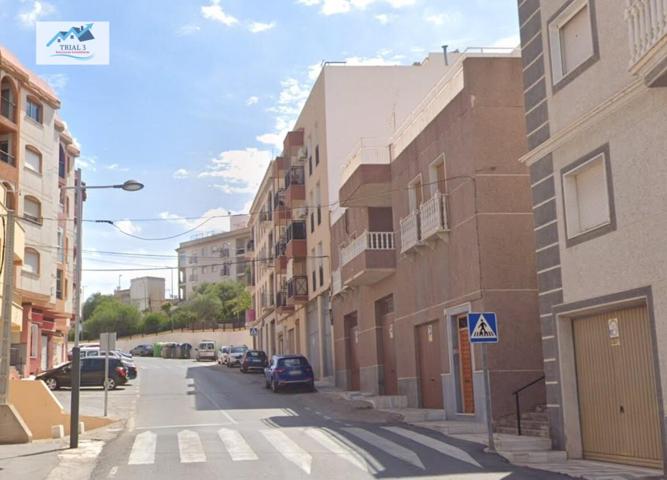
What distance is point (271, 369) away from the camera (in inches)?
1382

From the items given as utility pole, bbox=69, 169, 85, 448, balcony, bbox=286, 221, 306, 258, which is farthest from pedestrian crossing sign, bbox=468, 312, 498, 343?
balcony, bbox=286, 221, 306, 258

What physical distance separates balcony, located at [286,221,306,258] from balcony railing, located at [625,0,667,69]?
113 feet

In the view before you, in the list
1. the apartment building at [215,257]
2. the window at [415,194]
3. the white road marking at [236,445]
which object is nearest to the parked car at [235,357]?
the window at [415,194]

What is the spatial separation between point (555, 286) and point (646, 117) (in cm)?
393

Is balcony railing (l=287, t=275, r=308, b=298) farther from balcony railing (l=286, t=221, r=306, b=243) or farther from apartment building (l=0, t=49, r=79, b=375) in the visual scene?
apartment building (l=0, t=49, r=79, b=375)

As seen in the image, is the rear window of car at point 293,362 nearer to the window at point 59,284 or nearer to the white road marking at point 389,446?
the white road marking at point 389,446

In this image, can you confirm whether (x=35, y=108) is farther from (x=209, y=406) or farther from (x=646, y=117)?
(x=646, y=117)

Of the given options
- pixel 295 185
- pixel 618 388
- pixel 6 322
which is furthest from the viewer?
pixel 295 185

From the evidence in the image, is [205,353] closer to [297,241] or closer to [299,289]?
[299,289]

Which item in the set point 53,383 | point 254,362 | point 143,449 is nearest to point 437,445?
point 143,449

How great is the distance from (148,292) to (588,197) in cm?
11934

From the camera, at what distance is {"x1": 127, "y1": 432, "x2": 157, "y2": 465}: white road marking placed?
1464 centimetres

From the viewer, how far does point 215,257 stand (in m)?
111

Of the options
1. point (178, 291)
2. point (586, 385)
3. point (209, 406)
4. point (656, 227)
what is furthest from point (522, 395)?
point (178, 291)
